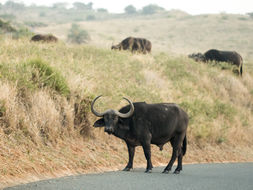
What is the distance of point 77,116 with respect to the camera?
13266mm

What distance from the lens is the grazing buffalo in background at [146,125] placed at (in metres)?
11.4

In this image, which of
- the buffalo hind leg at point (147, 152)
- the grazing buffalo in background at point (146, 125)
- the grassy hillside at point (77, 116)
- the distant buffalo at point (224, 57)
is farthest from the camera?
the distant buffalo at point (224, 57)

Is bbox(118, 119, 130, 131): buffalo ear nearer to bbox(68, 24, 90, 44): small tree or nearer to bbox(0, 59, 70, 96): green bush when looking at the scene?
bbox(0, 59, 70, 96): green bush

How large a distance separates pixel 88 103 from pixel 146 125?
257 cm

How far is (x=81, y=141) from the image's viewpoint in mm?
12570

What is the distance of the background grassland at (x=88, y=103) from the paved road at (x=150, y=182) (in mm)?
707

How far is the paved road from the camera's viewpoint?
865 centimetres

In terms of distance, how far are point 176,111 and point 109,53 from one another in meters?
11.7

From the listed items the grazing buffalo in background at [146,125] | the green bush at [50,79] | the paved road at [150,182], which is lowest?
the paved road at [150,182]

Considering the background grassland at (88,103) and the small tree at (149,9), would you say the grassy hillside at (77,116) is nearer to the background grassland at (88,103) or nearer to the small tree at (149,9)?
the background grassland at (88,103)

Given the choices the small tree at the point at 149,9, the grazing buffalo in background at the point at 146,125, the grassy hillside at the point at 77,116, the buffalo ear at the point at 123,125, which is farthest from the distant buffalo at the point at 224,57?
the small tree at the point at 149,9

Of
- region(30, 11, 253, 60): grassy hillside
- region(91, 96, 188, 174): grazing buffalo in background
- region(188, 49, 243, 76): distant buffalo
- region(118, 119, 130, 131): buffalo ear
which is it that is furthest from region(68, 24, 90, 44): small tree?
region(118, 119, 130, 131): buffalo ear

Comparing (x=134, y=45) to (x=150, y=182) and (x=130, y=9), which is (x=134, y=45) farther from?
(x=130, y=9)

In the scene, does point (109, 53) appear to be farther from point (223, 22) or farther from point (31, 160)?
point (223, 22)
